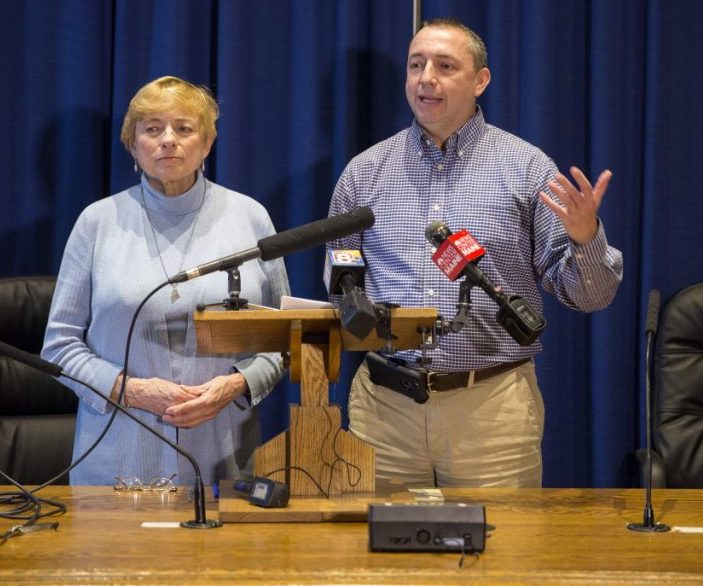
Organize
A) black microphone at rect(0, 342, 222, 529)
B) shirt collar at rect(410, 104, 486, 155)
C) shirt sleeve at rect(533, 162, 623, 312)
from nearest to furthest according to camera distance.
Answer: black microphone at rect(0, 342, 222, 529), shirt sleeve at rect(533, 162, 623, 312), shirt collar at rect(410, 104, 486, 155)

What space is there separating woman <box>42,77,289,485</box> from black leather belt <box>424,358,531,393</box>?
1.37 ft

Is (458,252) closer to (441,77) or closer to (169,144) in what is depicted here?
(441,77)

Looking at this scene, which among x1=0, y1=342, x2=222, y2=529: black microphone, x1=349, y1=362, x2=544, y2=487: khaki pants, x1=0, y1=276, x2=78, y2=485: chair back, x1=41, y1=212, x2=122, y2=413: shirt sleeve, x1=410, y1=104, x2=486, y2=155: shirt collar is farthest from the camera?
x1=0, y1=276, x2=78, y2=485: chair back

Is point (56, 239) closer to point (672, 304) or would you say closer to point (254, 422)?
point (254, 422)

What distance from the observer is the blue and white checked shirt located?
9.04 feet

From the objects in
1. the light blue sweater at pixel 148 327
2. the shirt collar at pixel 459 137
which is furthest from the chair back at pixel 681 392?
the light blue sweater at pixel 148 327

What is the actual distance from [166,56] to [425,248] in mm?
1211

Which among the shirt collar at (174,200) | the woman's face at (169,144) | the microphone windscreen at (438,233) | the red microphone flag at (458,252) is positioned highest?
the woman's face at (169,144)

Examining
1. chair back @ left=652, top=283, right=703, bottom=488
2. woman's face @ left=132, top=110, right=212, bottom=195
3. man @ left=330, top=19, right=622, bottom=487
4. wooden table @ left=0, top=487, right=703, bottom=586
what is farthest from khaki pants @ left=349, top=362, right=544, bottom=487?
woman's face @ left=132, top=110, right=212, bottom=195

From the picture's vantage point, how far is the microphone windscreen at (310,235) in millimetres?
2086

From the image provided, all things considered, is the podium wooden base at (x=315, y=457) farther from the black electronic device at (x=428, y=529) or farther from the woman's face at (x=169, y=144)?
the woman's face at (x=169, y=144)

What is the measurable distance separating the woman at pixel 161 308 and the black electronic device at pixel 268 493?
1.67 feet

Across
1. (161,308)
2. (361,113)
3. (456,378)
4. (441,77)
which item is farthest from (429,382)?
(361,113)

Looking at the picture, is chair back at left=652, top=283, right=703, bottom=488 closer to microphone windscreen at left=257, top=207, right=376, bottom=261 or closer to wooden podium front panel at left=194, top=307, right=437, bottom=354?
wooden podium front panel at left=194, top=307, right=437, bottom=354
